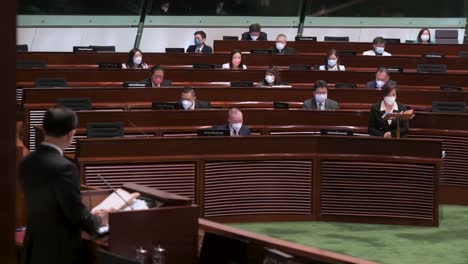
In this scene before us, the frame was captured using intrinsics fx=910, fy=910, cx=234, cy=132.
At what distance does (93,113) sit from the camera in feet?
32.9

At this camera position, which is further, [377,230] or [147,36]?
[147,36]

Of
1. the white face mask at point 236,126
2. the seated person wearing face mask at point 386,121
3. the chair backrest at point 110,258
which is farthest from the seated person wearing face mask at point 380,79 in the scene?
the chair backrest at point 110,258

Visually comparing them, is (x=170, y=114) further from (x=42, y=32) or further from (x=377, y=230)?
(x=42, y=32)

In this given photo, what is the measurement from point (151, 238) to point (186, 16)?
14.6 meters

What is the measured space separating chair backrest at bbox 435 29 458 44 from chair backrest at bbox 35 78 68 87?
26.3ft

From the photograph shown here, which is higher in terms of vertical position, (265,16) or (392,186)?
(265,16)

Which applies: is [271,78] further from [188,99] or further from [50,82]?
[50,82]

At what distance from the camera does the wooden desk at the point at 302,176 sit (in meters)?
8.56

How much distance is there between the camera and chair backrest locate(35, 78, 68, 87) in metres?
11.8

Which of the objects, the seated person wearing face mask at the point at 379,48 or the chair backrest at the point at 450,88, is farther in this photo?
the seated person wearing face mask at the point at 379,48

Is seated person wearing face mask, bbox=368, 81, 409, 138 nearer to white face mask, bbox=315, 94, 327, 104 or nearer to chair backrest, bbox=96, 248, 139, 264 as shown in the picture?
white face mask, bbox=315, 94, 327, 104

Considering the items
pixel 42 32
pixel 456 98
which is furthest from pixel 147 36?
pixel 456 98

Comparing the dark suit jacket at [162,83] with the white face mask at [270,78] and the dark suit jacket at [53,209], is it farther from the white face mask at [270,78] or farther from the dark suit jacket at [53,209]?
the dark suit jacket at [53,209]

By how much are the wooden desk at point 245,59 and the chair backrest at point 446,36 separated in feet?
→ 10.6
